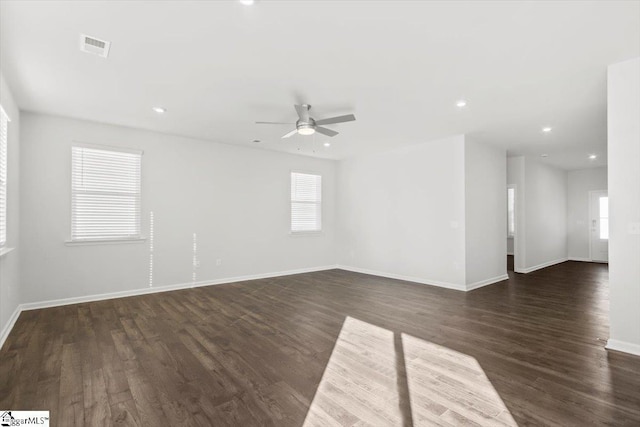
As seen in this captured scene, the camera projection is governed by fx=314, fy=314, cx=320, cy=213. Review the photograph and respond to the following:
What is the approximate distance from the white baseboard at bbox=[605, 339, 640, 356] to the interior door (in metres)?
7.86

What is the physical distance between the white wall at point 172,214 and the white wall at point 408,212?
816 mm

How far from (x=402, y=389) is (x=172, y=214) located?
15.7 feet

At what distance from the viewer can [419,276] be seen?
617cm

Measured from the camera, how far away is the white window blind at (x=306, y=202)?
7340 millimetres

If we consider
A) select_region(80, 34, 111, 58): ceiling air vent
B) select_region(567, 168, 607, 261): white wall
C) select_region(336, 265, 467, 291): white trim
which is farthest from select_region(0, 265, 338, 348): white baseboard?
select_region(567, 168, 607, 261): white wall

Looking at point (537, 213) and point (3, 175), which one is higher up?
point (3, 175)

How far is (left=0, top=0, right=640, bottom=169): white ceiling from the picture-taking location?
2.30m

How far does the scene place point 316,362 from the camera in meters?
2.74

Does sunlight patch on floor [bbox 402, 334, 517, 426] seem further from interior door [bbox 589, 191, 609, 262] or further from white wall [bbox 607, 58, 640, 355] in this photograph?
interior door [bbox 589, 191, 609, 262]

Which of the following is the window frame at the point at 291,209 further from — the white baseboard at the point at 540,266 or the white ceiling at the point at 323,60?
the white baseboard at the point at 540,266

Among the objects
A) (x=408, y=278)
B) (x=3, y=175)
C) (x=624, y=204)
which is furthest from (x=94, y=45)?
(x=408, y=278)

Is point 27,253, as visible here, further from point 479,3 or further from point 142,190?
point 479,3

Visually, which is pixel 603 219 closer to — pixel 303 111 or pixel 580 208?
pixel 580 208

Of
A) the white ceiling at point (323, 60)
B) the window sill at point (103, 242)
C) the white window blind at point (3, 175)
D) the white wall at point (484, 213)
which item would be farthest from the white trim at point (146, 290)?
the white wall at point (484, 213)
